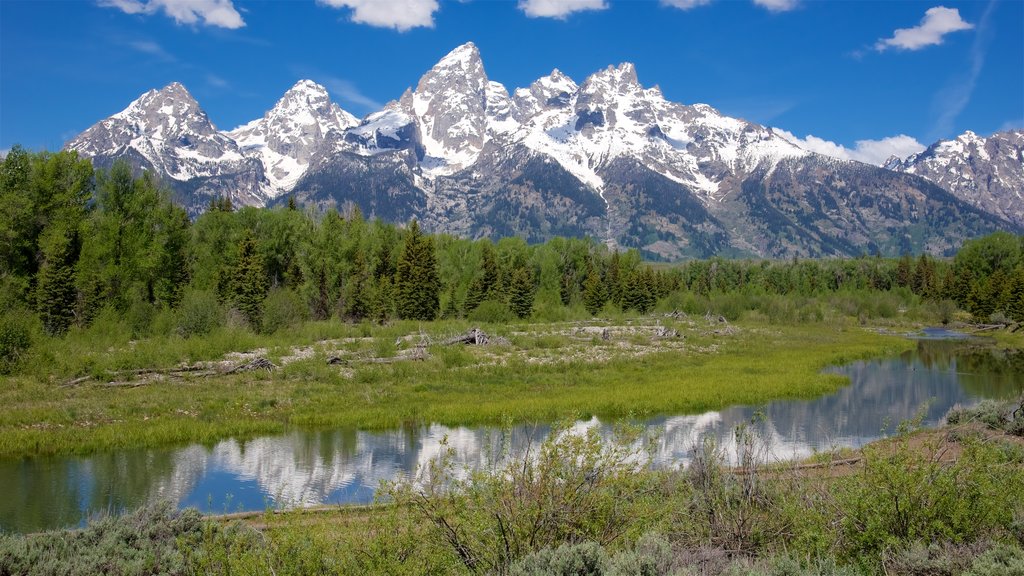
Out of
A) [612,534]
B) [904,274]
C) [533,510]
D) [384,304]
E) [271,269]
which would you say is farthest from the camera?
[904,274]

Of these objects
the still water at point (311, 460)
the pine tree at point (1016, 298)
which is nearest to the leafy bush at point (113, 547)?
the still water at point (311, 460)

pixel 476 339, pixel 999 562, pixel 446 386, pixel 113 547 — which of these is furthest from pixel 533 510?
pixel 476 339

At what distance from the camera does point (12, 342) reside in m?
28.9

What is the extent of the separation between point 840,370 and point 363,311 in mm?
43358

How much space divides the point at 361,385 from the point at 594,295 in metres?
59.4

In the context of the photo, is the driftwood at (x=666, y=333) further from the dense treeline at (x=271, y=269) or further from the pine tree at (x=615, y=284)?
the pine tree at (x=615, y=284)

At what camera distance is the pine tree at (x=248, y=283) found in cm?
5291

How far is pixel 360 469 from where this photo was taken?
17922mm

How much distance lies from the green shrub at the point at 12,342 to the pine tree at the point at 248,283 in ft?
72.0

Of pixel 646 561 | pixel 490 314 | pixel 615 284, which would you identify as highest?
pixel 615 284

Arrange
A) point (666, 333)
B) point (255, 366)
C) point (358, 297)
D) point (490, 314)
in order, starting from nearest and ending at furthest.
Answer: point (255, 366) < point (666, 333) < point (358, 297) < point (490, 314)

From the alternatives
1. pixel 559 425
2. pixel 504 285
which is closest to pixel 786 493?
pixel 559 425

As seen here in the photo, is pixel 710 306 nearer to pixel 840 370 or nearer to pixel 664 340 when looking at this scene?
pixel 664 340

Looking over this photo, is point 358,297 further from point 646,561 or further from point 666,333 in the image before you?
point 646,561
